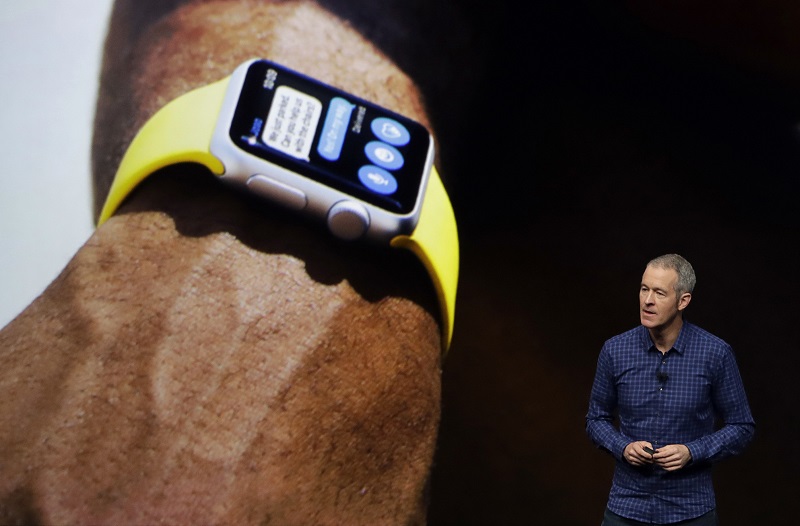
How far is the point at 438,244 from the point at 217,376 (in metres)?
0.12

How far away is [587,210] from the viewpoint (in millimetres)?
539

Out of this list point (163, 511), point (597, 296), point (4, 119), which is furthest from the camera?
point (597, 296)

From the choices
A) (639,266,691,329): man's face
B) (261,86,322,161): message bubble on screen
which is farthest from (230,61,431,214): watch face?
(639,266,691,329): man's face

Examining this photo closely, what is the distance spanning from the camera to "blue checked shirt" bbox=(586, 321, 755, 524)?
11.9 inches

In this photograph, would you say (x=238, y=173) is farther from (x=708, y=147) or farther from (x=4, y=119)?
(x=708, y=147)

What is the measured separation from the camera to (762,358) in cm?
48

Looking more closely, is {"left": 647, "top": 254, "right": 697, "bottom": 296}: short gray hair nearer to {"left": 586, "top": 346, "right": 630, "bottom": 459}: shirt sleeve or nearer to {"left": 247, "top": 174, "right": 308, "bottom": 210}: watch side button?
{"left": 586, "top": 346, "right": 630, "bottom": 459}: shirt sleeve

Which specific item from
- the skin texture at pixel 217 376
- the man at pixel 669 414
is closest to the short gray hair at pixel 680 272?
the man at pixel 669 414

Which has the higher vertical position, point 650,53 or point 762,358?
point 650,53

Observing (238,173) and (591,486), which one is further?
(591,486)

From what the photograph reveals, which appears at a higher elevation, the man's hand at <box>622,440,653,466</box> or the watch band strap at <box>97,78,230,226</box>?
the watch band strap at <box>97,78,230,226</box>

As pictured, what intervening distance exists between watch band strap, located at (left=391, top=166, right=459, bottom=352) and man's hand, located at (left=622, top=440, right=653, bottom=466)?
10cm

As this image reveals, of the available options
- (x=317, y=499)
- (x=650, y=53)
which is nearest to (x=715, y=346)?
(x=317, y=499)

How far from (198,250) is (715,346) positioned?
214 mm
